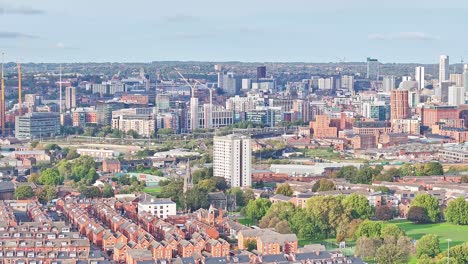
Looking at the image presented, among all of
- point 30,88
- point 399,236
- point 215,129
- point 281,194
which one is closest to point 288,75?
point 30,88

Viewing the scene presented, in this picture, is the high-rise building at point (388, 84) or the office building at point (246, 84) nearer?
the high-rise building at point (388, 84)

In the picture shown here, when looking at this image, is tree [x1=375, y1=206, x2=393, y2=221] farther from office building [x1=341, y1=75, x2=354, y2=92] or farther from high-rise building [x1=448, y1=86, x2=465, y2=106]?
office building [x1=341, y1=75, x2=354, y2=92]

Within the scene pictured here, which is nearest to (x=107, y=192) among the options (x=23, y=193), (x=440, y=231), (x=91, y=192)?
(x=91, y=192)

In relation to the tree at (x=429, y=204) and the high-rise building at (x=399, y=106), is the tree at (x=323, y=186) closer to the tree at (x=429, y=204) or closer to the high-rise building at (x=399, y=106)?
the tree at (x=429, y=204)

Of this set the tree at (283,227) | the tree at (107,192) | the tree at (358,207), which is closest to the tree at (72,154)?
the tree at (107,192)

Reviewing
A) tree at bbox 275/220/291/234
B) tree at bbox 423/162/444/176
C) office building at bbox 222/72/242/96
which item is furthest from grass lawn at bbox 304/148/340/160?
office building at bbox 222/72/242/96

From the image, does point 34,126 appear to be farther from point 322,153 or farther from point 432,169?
point 432,169
